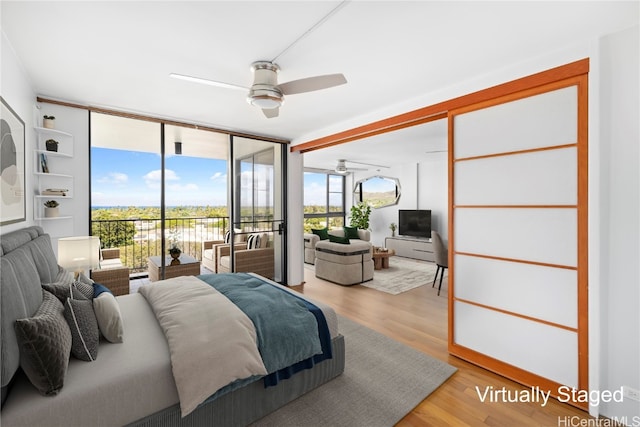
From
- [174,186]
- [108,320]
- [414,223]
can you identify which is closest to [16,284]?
[108,320]

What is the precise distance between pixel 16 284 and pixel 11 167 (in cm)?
108

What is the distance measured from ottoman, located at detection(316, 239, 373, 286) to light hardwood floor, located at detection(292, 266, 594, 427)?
0.19m

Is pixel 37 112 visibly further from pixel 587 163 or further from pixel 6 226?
pixel 587 163

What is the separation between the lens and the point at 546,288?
2.18m

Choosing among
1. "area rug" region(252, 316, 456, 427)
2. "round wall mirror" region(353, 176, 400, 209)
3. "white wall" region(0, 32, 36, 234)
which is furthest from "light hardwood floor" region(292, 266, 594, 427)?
"round wall mirror" region(353, 176, 400, 209)

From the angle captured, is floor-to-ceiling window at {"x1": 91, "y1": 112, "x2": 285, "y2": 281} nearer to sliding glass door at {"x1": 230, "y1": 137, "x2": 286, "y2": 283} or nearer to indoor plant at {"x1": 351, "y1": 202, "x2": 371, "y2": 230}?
sliding glass door at {"x1": 230, "y1": 137, "x2": 286, "y2": 283}

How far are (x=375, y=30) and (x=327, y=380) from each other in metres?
2.57

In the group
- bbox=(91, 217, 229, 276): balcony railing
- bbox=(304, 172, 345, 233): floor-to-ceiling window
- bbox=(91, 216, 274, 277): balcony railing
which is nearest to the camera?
bbox=(91, 216, 274, 277): balcony railing

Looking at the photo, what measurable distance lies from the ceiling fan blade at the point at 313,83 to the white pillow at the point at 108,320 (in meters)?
1.92

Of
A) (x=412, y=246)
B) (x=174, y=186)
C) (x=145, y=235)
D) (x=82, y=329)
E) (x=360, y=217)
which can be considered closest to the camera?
(x=82, y=329)

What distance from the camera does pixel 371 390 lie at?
2.19 m

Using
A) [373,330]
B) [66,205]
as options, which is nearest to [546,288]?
[373,330]

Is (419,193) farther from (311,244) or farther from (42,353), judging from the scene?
(42,353)

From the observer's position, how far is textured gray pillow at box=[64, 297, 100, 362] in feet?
5.13
